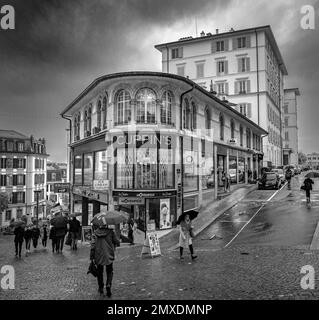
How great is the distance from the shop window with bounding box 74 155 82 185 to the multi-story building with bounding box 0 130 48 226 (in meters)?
24.1

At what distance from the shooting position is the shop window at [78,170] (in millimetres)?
28175

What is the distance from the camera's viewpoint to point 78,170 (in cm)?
2878

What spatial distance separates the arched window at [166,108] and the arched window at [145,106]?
0.57 meters

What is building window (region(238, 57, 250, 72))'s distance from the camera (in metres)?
46.9

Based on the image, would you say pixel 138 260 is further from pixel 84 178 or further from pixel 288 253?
pixel 84 178

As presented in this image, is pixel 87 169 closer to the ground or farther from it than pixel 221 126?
closer to the ground

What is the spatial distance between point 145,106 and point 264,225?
9370 mm

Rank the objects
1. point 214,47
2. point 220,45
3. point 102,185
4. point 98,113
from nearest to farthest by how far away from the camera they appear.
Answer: point 102,185, point 98,113, point 220,45, point 214,47

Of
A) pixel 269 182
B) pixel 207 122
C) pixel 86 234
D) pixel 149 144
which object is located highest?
pixel 207 122

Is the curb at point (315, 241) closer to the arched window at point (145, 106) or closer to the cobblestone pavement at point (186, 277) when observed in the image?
the cobblestone pavement at point (186, 277)

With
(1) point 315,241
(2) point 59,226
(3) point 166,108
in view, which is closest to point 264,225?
(1) point 315,241

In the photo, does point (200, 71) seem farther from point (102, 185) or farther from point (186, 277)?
point (186, 277)
